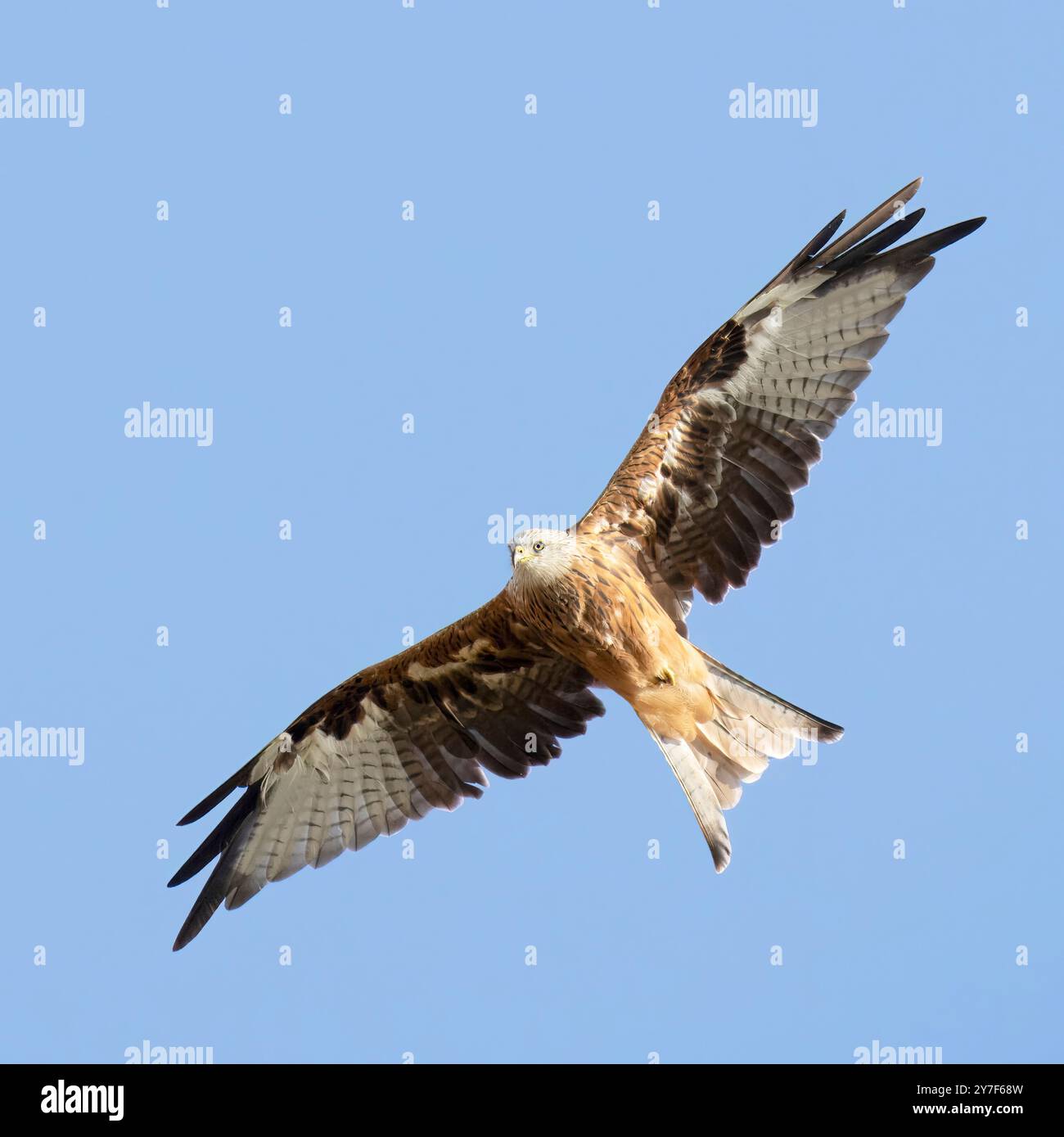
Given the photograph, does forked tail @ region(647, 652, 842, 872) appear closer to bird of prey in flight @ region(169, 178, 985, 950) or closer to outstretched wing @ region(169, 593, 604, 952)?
bird of prey in flight @ region(169, 178, 985, 950)

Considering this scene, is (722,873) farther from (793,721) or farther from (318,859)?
(318,859)

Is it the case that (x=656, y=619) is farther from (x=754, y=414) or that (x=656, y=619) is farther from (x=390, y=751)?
(x=390, y=751)

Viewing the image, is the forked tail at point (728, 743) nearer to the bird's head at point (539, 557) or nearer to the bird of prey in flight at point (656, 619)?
the bird of prey in flight at point (656, 619)

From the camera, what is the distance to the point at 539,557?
454 inches

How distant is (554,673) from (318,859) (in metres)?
2.12

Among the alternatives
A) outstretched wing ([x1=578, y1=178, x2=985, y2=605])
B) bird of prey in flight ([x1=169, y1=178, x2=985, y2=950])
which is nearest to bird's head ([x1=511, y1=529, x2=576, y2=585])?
bird of prey in flight ([x1=169, y1=178, x2=985, y2=950])

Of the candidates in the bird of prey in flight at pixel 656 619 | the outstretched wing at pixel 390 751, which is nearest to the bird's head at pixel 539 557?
the bird of prey in flight at pixel 656 619

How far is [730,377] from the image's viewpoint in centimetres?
1219

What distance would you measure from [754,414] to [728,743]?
2.18 metres

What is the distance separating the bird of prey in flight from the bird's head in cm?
1

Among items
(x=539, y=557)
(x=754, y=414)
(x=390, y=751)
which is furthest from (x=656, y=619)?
(x=390, y=751)

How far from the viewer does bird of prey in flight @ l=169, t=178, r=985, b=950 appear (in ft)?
38.8
